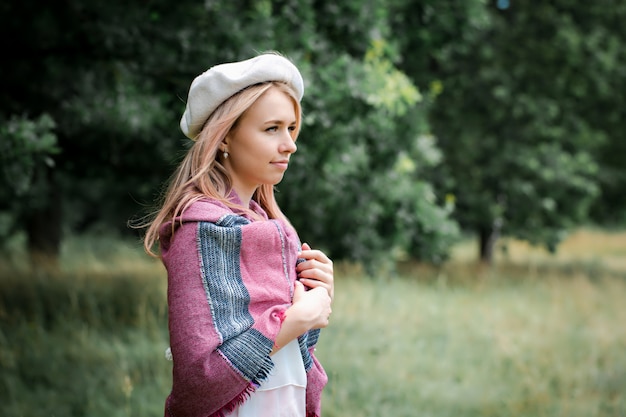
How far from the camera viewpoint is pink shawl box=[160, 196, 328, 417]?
1912 millimetres

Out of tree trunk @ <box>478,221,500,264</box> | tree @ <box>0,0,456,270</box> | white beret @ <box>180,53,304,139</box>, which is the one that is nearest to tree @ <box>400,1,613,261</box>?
tree trunk @ <box>478,221,500,264</box>

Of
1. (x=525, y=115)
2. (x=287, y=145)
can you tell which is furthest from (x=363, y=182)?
(x=287, y=145)

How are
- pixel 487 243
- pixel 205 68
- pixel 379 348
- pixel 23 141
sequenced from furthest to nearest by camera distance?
pixel 487 243
pixel 379 348
pixel 205 68
pixel 23 141

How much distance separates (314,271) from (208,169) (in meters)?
0.46

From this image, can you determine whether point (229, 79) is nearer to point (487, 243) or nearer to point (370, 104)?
point (370, 104)

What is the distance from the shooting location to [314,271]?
7.01 feet

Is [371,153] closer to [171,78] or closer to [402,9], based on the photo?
[402,9]

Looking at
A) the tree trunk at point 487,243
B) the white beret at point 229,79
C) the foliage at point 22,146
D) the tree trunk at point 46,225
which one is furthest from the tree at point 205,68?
the tree trunk at point 487,243

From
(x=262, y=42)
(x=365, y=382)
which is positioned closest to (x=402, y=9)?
(x=262, y=42)

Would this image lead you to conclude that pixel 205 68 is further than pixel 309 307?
Yes

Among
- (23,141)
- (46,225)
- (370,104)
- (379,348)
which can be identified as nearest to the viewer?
(23,141)

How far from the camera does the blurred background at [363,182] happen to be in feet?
16.5

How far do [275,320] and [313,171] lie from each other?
414 cm

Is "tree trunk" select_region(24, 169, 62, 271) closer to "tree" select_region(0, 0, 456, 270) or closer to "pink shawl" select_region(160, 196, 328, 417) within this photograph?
"tree" select_region(0, 0, 456, 270)
